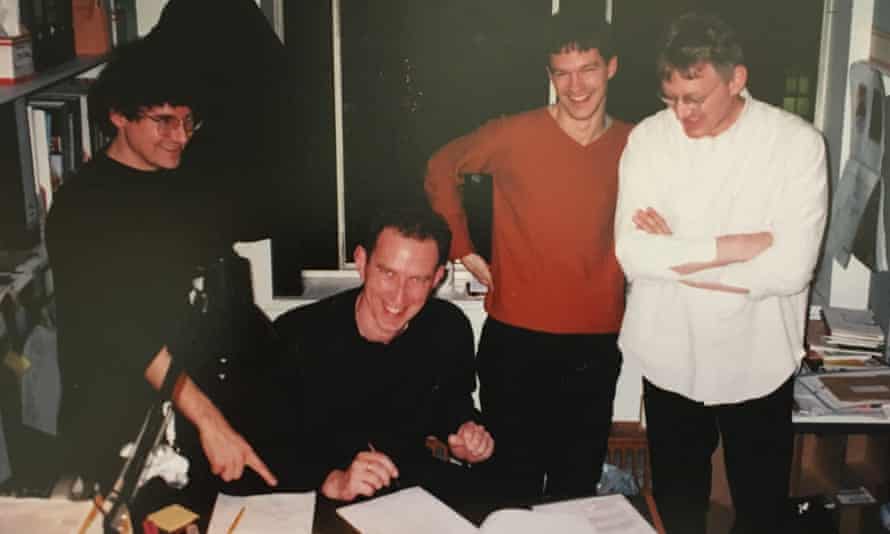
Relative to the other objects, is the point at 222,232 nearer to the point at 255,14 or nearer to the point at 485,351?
the point at 255,14

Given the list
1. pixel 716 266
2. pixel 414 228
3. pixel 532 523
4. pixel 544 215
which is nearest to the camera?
pixel 532 523

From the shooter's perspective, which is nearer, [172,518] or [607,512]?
[172,518]

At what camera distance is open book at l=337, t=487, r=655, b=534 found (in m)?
1.92

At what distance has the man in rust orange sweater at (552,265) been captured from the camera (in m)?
2.66

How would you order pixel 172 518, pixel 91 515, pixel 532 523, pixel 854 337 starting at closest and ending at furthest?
1. pixel 91 515
2. pixel 172 518
3. pixel 532 523
4. pixel 854 337

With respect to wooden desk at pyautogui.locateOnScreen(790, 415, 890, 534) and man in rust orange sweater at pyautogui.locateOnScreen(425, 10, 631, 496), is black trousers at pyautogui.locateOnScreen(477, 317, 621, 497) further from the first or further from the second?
wooden desk at pyautogui.locateOnScreen(790, 415, 890, 534)

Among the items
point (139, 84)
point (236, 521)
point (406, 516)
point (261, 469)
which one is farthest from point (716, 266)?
point (139, 84)

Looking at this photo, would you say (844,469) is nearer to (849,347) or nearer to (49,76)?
(849,347)

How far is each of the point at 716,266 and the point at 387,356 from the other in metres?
0.86

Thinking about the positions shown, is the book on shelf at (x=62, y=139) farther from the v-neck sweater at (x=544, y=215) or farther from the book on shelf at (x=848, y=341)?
the book on shelf at (x=848, y=341)

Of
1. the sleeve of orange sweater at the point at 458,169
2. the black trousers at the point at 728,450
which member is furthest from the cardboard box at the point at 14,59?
the black trousers at the point at 728,450

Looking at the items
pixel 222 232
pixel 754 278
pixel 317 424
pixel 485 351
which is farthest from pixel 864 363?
pixel 222 232

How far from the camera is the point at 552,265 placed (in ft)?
9.02

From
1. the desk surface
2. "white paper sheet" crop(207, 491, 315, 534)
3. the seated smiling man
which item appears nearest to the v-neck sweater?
the seated smiling man
